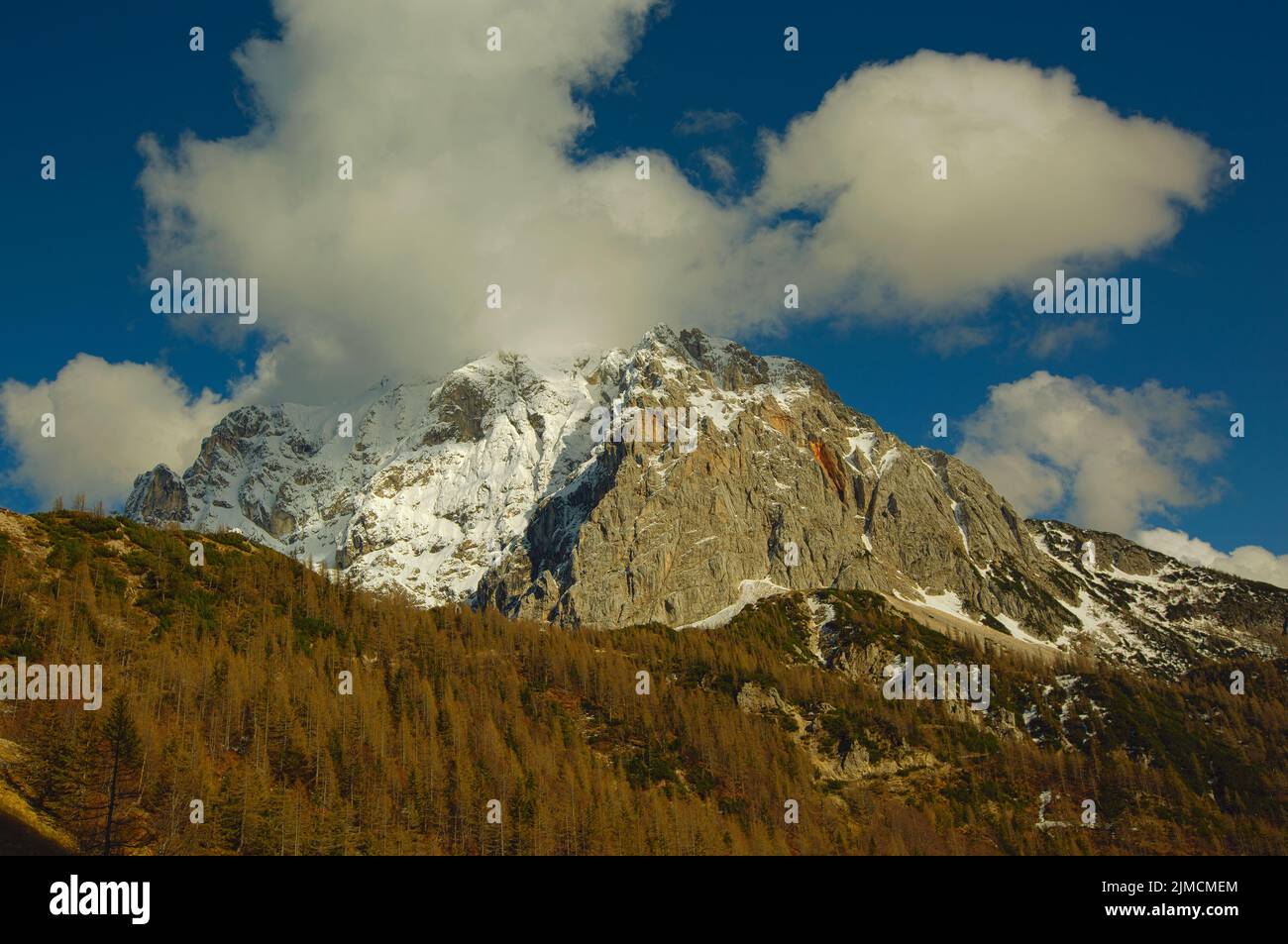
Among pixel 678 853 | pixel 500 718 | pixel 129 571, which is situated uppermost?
pixel 129 571

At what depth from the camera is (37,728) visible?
103 m
